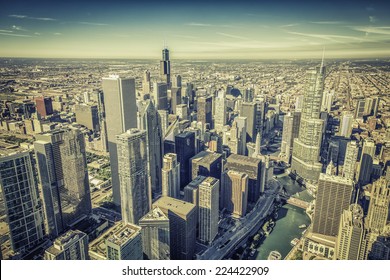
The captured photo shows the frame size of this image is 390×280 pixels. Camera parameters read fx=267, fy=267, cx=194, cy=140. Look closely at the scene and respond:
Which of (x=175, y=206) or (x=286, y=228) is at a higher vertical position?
(x=175, y=206)

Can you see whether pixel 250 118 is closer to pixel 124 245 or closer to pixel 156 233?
pixel 156 233

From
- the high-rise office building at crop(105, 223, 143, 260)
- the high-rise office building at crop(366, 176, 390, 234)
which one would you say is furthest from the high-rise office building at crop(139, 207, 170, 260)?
the high-rise office building at crop(366, 176, 390, 234)

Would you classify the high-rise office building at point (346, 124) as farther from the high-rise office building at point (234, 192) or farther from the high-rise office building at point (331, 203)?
the high-rise office building at point (234, 192)

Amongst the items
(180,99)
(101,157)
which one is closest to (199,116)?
(180,99)

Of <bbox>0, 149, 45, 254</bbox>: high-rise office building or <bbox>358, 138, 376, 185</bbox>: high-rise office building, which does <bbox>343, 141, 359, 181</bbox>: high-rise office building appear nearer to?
<bbox>358, 138, 376, 185</bbox>: high-rise office building

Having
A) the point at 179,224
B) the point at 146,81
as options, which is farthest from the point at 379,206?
the point at 146,81
